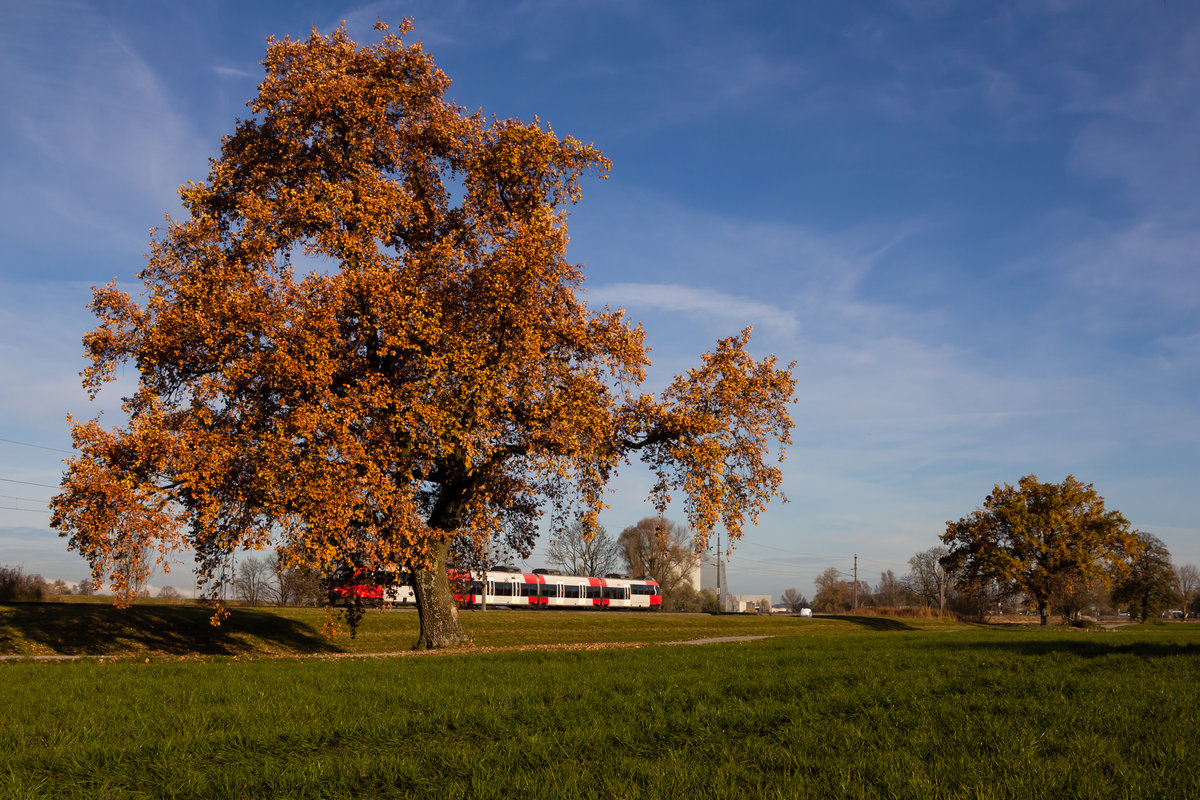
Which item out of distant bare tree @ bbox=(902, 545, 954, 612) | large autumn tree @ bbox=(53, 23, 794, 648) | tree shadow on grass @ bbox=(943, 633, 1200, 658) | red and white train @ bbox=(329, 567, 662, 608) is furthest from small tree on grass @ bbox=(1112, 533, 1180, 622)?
large autumn tree @ bbox=(53, 23, 794, 648)

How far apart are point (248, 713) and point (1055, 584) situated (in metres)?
62.2

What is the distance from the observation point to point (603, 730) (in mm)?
7441

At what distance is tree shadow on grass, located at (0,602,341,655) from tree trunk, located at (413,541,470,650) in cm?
636

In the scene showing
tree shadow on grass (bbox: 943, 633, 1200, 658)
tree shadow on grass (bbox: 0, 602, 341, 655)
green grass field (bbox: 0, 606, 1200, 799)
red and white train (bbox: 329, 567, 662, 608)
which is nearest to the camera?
green grass field (bbox: 0, 606, 1200, 799)

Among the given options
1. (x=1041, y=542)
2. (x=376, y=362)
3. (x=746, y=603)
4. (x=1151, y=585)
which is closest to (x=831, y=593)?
(x=746, y=603)

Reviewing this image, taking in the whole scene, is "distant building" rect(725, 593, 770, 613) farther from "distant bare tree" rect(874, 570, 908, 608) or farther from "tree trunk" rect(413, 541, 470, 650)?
"tree trunk" rect(413, 541, 470, 650)

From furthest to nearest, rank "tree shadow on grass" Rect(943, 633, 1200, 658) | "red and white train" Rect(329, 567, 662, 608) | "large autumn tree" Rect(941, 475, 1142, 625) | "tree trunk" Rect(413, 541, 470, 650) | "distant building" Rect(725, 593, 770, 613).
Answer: "distant building" Rect(725, 593, 770, 613), "red and white train" Rect(329, 567, 662, 608), "large autumn tree" Rect(941, 475, 1142, 625), "tree trunk" Rect(413, 541, 470, 650), "tree shadow on grass" Rect(943, 633, 1200, 658)

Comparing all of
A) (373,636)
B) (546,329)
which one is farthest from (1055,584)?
(546,329)

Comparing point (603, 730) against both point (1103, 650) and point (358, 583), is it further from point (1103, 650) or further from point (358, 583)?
point (358, 583)

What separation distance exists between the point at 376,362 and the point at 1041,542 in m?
51.8

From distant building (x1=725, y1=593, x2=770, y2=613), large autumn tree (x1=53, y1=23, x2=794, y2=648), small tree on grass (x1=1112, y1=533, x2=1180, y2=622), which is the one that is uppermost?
large autumn tree (x1=53, y1=23, x2=794, y2=648)

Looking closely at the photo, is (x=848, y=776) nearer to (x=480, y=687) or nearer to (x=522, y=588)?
(x=480, y=687)

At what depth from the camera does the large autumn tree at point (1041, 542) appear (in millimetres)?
54531

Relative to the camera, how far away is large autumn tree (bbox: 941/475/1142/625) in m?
54.5
